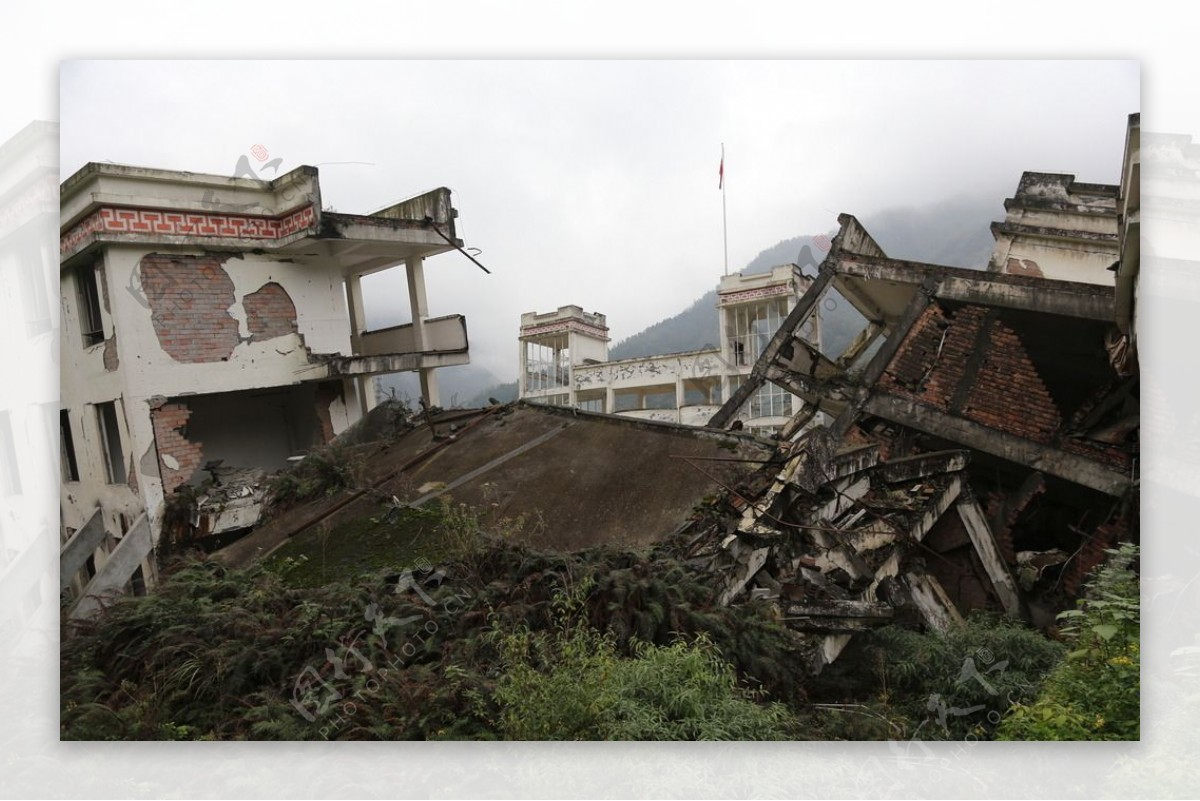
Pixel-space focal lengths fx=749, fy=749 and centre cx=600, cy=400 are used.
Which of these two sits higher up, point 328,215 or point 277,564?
point 328,215

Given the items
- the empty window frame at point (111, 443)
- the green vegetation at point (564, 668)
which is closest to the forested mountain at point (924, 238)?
the green vegetation at point (564, 668)

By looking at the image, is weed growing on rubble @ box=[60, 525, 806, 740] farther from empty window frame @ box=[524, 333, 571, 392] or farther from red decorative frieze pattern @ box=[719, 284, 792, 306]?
red decorative frieze pattern @ box=[719, 284, 792, 306]

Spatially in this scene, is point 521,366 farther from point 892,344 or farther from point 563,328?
point 892,344

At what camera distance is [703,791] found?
3.66 m

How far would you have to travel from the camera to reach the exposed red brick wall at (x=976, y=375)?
5.41 meters

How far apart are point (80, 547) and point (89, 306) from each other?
1.69 m

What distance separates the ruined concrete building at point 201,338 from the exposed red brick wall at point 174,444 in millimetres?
11

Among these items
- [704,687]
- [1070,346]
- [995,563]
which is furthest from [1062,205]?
[704,687]

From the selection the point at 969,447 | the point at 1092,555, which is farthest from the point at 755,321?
the point at 1092,555

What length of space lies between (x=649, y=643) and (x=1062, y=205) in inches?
179

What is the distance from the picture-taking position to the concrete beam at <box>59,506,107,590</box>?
4496mm

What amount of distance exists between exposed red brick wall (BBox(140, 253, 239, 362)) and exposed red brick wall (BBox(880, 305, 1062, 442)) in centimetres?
556

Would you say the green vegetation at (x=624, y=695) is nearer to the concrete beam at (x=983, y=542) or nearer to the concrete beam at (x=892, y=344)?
the concrete beam at (x=983, y=542)

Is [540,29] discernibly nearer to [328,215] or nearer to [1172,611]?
[328,215]
